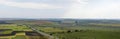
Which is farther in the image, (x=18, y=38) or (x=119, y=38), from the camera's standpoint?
(x=119, y=38)

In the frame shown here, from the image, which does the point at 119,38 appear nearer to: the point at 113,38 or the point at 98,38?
the point at 113,38

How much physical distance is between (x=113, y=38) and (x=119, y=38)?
1667mm

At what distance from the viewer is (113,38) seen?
1966 inches

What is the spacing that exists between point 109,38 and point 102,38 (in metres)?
1.77

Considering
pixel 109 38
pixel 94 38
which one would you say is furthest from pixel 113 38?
pixel 94 38

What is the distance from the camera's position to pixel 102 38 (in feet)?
162

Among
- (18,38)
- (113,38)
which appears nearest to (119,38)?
(113,38)

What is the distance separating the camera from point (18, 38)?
46906 millimetres

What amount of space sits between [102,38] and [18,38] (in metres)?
19.5

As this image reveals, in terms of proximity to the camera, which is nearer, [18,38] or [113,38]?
[18,38]

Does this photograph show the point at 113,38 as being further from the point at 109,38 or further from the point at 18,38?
the point at 18,38

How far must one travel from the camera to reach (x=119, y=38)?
50.5m

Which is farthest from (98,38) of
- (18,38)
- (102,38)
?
(18,38)

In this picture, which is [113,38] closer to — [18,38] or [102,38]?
[102,38]
